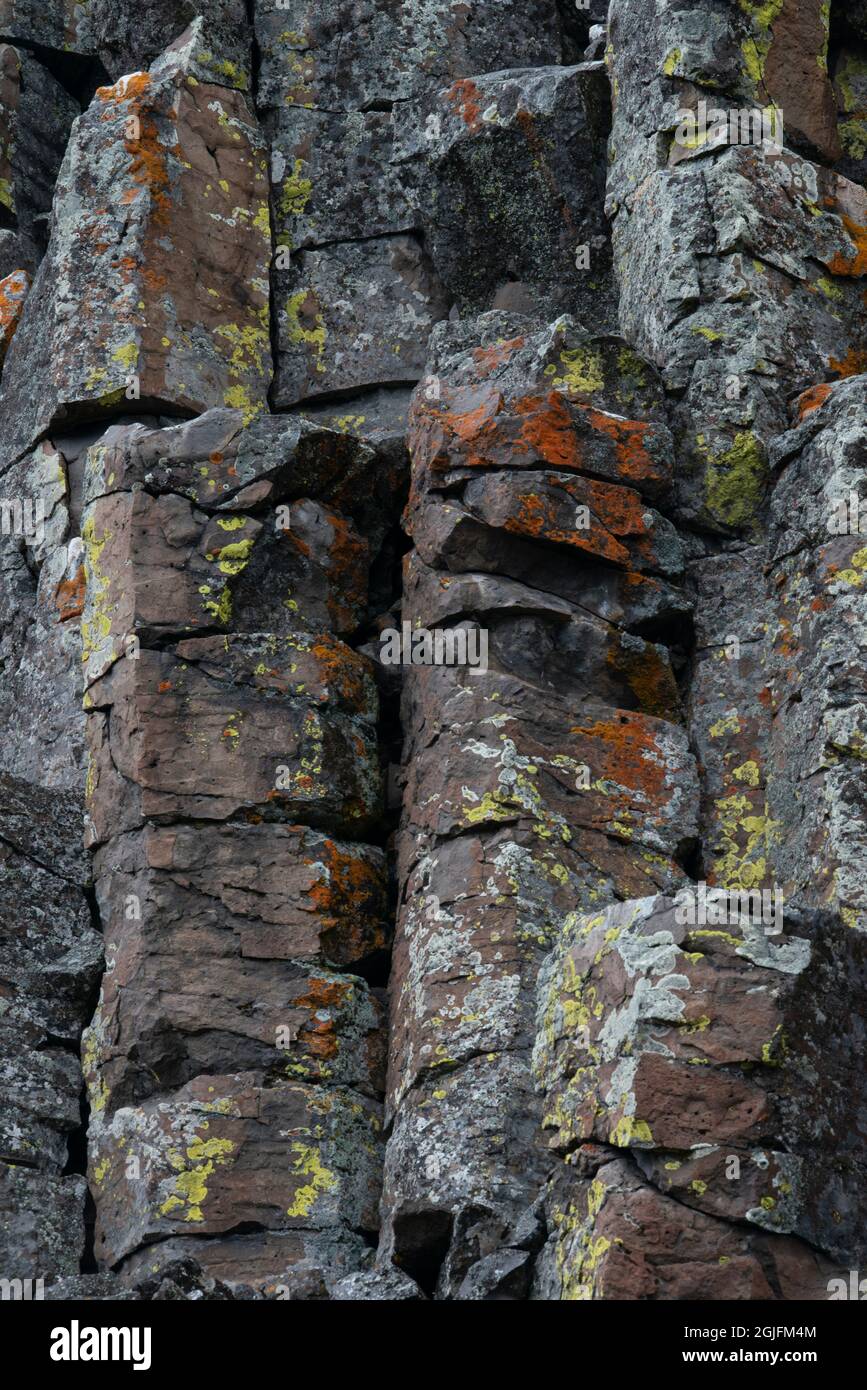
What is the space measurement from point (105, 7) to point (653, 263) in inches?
249

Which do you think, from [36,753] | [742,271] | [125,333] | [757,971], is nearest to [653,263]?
[742,271]

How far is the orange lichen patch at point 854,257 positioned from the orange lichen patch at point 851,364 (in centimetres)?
59

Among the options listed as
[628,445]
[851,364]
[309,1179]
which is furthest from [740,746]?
[309,1179]

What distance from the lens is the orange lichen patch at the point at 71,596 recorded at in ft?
57.1

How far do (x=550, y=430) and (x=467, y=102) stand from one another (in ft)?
13.8

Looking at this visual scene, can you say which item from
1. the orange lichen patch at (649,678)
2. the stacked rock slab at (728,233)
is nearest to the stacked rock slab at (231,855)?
the orange lichen patch at (649,678)

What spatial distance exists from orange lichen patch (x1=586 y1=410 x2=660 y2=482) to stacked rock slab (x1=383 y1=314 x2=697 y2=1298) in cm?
1

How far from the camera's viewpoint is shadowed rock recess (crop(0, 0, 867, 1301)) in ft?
37.3

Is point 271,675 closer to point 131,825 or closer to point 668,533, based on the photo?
point 131,825

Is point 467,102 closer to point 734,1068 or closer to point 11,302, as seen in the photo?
point 11,302

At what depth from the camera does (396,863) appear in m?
15.0

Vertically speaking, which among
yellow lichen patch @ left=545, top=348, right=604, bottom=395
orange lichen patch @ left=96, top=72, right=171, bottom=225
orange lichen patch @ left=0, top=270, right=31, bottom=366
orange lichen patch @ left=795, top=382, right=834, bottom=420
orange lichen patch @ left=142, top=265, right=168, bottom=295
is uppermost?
orange lichen patch @ left=96, top=72, right=171, bottom=225

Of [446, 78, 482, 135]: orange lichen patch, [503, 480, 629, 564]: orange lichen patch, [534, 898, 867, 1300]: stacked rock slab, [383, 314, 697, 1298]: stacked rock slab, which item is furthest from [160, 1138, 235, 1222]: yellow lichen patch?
[446, 78, 482, 135]: orange lichen patch

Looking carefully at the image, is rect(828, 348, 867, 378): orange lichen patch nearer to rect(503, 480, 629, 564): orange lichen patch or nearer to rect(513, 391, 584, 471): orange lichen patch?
rect(513, 391, 584, 471): orange lichen patch
